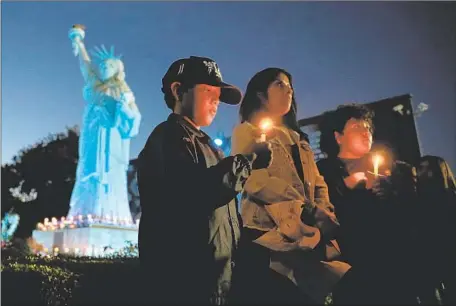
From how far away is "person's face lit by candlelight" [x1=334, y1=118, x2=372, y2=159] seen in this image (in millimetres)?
3244

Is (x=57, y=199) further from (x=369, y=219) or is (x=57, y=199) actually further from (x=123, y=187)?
(x=369, y=219)

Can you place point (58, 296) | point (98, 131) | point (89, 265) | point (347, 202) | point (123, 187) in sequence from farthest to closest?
point (123, 187), point (98, 131), point (89, 265), point (58, 296), point (347, 202)

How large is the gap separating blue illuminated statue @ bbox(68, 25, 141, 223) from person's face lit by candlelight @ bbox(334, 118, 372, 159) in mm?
Result: 10641

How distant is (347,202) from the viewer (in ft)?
10.1

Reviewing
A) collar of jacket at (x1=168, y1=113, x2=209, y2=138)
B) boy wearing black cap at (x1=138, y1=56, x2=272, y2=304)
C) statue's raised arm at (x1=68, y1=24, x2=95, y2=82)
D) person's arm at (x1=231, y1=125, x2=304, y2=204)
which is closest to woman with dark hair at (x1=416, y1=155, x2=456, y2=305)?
person's arm at (x1=231, y1=125, x2=304, y2=204)

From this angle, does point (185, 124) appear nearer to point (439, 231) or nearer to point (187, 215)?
point (187, 215)

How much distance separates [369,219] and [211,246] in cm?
139

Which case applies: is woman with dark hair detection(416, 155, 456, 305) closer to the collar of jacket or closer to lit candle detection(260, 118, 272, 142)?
lit candle detection(260, 118, 272, 142)

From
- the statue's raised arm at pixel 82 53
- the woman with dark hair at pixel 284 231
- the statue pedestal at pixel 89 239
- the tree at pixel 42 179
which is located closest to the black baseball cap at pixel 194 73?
the woman with dark hair at pixel 284 231

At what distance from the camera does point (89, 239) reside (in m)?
12.4

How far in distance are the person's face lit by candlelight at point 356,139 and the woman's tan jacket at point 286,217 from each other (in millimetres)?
572

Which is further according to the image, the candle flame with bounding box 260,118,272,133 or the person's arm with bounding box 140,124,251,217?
the candle flame with bounding box 260,118,272,133

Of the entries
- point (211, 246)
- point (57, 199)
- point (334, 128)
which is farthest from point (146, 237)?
point (57, 199)

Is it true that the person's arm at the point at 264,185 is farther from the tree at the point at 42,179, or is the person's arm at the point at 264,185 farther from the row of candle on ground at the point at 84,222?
the tree at the point at 42,179
